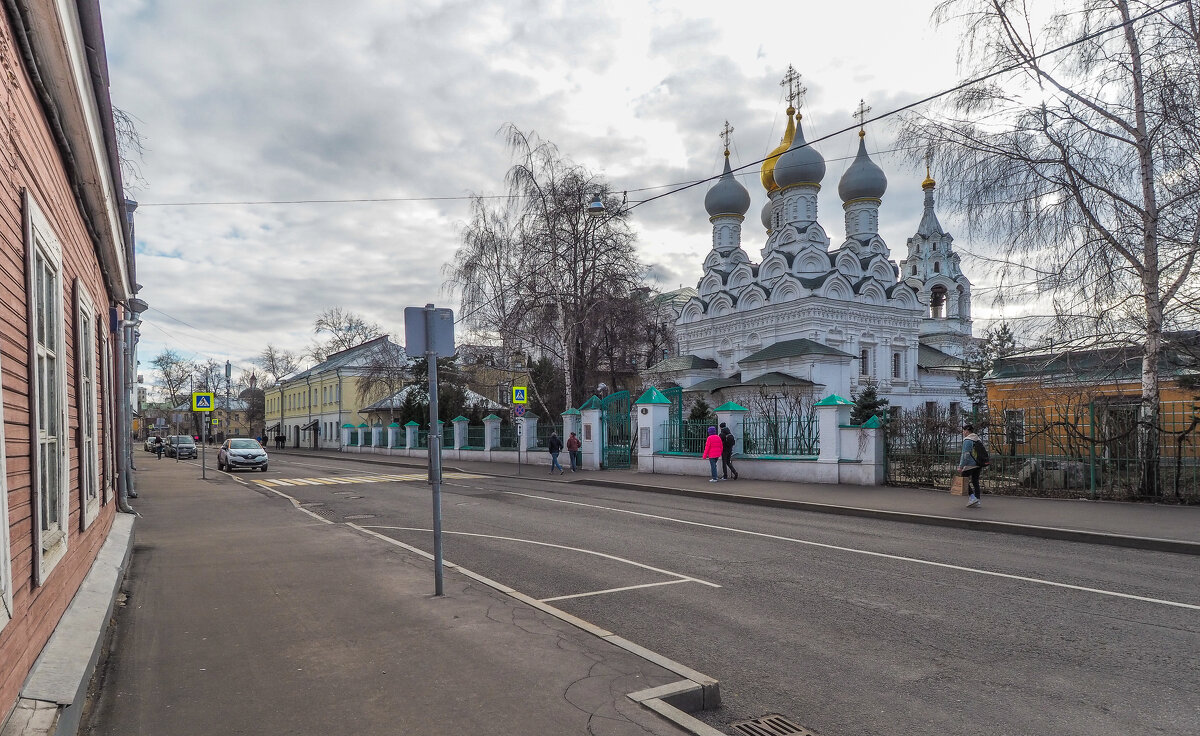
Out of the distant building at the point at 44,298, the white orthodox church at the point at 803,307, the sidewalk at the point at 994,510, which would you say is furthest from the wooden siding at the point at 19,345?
the white orthodox church at the point at 803,307

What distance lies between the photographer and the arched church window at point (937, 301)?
63.9m

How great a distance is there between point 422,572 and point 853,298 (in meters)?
41.4

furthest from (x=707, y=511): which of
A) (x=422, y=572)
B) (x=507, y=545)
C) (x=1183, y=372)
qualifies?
(x=1183, y=372)

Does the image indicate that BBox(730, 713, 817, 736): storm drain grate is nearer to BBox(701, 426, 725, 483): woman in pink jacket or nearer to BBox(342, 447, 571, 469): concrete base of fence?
BBox(701, 426, 725, 483): woman in pink jacket

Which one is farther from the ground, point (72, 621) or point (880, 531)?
point (72, 621)

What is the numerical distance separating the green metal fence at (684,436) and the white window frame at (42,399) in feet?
57.4

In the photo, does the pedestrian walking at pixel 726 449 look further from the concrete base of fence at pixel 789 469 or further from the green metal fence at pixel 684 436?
the green metal fence at pixel 684 436

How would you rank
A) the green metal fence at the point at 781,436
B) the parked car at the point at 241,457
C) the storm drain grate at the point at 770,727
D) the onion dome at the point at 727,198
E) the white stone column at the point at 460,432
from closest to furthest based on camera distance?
the storm drain grate at the point at 770,727
the green metal fence at the point at 781,436
the parked car at the point at 241,457
the white stone column at the point at 460,432
the onion dome at the point at 727,198

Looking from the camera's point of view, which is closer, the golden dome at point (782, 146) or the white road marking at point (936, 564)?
the white road marking at point (936, 564)

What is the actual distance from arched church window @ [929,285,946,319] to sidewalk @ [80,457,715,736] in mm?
63868

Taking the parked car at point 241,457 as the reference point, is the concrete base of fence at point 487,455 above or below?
below

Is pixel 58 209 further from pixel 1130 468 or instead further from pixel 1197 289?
pixel 1197 289

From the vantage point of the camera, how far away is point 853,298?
4503 centimetres

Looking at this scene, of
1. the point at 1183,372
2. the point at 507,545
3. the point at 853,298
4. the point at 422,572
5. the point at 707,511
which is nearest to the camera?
the point at 422,572
